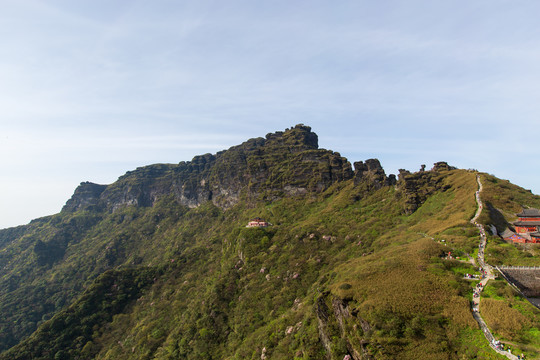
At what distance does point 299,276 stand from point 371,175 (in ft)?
187

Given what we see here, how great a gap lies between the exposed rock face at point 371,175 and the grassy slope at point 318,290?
14.3 ft

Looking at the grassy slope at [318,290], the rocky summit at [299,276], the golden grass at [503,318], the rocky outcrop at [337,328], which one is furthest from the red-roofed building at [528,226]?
the rocky outcrop at [337,328]

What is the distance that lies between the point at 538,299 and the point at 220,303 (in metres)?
71.1

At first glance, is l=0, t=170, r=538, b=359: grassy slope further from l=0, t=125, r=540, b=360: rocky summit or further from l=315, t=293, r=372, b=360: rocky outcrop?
l=0, t=125, r=540, b=360: rocky summit

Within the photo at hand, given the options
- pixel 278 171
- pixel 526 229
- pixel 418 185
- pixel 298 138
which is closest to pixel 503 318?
pixel 526 229

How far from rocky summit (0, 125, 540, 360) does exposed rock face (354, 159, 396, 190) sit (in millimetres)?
542

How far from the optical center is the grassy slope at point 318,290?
38.4 meters

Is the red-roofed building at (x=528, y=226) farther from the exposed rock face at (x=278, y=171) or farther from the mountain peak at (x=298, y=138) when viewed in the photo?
the mountain peak at (x=298, y=138)

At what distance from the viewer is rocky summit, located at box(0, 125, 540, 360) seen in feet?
129

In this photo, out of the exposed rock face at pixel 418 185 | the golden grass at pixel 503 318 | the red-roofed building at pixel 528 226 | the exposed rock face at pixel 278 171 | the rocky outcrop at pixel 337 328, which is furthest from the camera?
the exposed rock face at pixel 278 171

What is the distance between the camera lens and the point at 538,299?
4178 cm

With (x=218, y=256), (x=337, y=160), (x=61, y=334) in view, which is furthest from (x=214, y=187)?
(x=61, y=334)

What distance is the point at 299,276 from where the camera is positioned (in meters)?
80.2

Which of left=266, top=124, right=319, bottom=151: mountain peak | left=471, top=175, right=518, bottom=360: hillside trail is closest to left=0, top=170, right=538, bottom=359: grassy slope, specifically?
left=471, top=175, right=518, bottom=360: hillside trail
